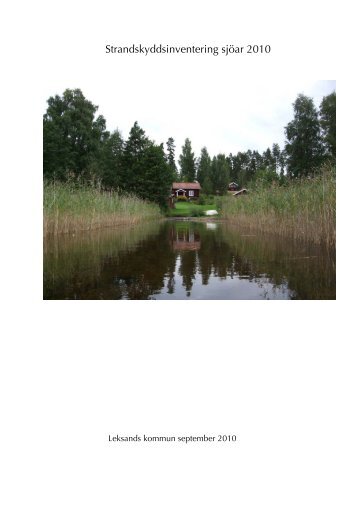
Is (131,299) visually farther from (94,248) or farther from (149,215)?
(149,215)

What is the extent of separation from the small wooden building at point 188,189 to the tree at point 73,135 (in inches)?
394

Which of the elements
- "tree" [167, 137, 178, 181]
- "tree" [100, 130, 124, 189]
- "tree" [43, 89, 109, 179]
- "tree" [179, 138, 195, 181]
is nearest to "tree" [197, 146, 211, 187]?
"tree" [179, 138, 195, 181]

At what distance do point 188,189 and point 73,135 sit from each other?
16481 millimetres

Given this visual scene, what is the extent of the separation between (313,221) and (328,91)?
388 centimetres

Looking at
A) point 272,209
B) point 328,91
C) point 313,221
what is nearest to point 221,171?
point 272,209

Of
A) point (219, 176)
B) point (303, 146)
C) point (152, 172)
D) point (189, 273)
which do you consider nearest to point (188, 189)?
point (219, 176)

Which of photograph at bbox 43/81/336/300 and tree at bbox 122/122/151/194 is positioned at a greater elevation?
tree at bbox 122/122/151/194

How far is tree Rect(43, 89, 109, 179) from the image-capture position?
19297mm

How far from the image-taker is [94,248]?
8883 millimetres

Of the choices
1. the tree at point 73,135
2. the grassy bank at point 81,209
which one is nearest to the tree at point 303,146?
the grassy bank at point 81,209

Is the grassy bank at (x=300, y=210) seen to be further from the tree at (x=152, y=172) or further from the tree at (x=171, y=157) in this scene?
the tree at (x=152, y=172)

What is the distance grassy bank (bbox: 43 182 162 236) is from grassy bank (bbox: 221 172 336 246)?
590cm

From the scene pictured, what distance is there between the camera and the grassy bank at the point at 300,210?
7.89 metres

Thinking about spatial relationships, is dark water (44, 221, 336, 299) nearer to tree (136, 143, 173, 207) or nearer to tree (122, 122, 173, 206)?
tree (122, 122, 173, 206)
